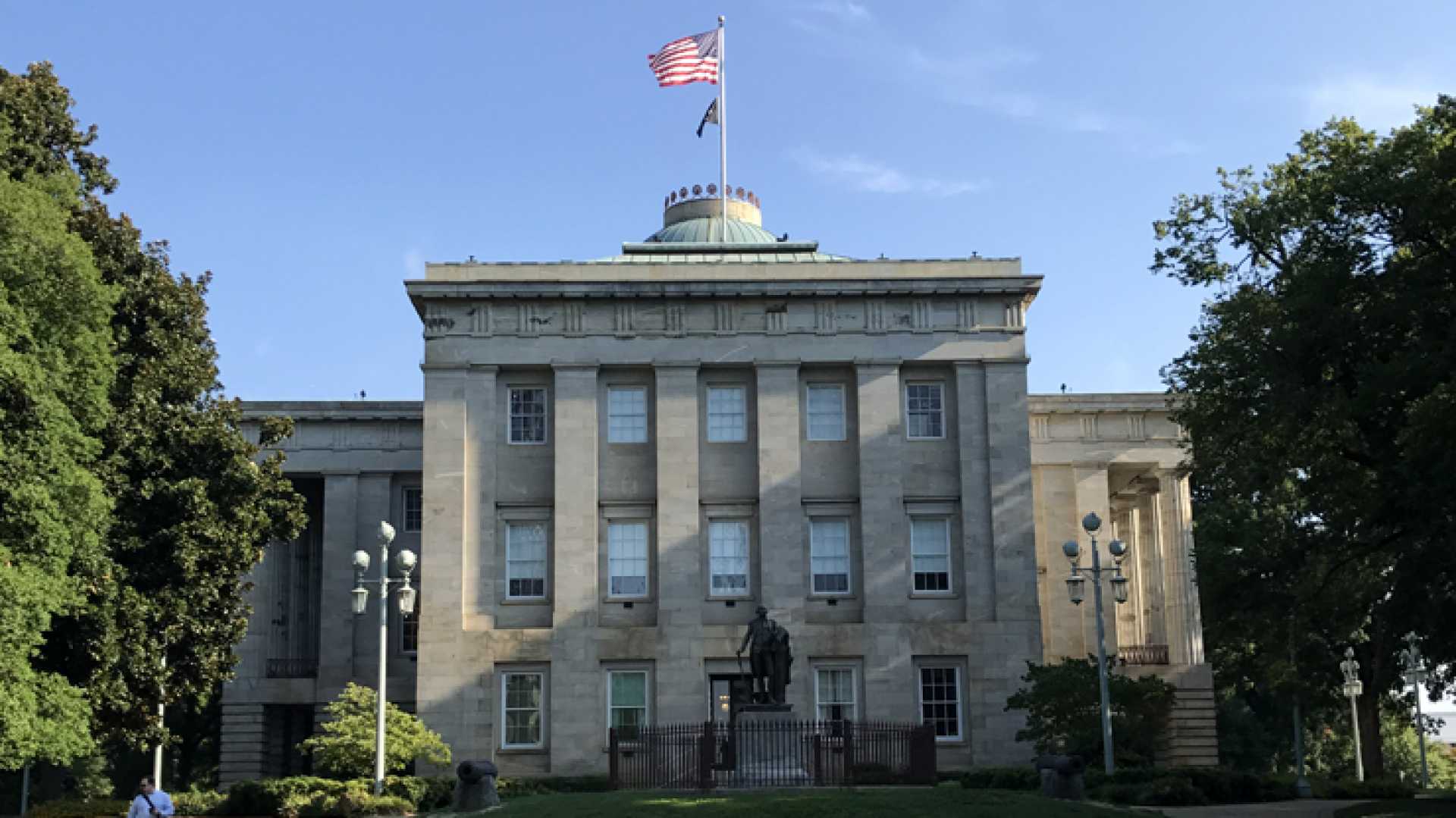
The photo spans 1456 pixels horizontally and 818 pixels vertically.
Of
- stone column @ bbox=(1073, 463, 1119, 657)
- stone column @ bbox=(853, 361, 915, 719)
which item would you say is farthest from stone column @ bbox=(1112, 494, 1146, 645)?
stone column @ bbox=(853, 361, 915, 719)

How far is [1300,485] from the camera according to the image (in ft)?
115

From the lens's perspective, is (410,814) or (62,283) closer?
(62,283)

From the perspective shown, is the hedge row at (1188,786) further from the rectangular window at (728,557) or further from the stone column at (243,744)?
the stone column at (243,744)

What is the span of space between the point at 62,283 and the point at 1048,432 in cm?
3112

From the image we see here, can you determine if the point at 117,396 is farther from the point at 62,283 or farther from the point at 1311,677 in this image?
the point at 1311,677

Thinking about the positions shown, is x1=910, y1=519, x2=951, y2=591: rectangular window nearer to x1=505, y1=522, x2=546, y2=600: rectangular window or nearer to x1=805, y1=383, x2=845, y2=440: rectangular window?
x1=805, y1=383, x2=845, y2=440: rectangular window

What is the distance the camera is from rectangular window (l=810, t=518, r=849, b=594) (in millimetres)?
45812

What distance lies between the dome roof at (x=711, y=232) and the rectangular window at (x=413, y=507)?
12.9 meters

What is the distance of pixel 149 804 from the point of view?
26344 millimetres

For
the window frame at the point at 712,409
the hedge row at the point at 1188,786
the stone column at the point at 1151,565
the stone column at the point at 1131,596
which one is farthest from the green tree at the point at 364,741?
the stone column at the point at 1131,596

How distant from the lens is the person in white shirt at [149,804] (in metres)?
26.2

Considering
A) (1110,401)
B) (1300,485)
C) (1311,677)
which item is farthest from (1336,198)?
(1311,677)

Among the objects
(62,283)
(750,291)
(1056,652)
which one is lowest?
(1056,652)

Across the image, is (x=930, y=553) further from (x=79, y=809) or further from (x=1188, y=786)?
(x=79, y=809)
